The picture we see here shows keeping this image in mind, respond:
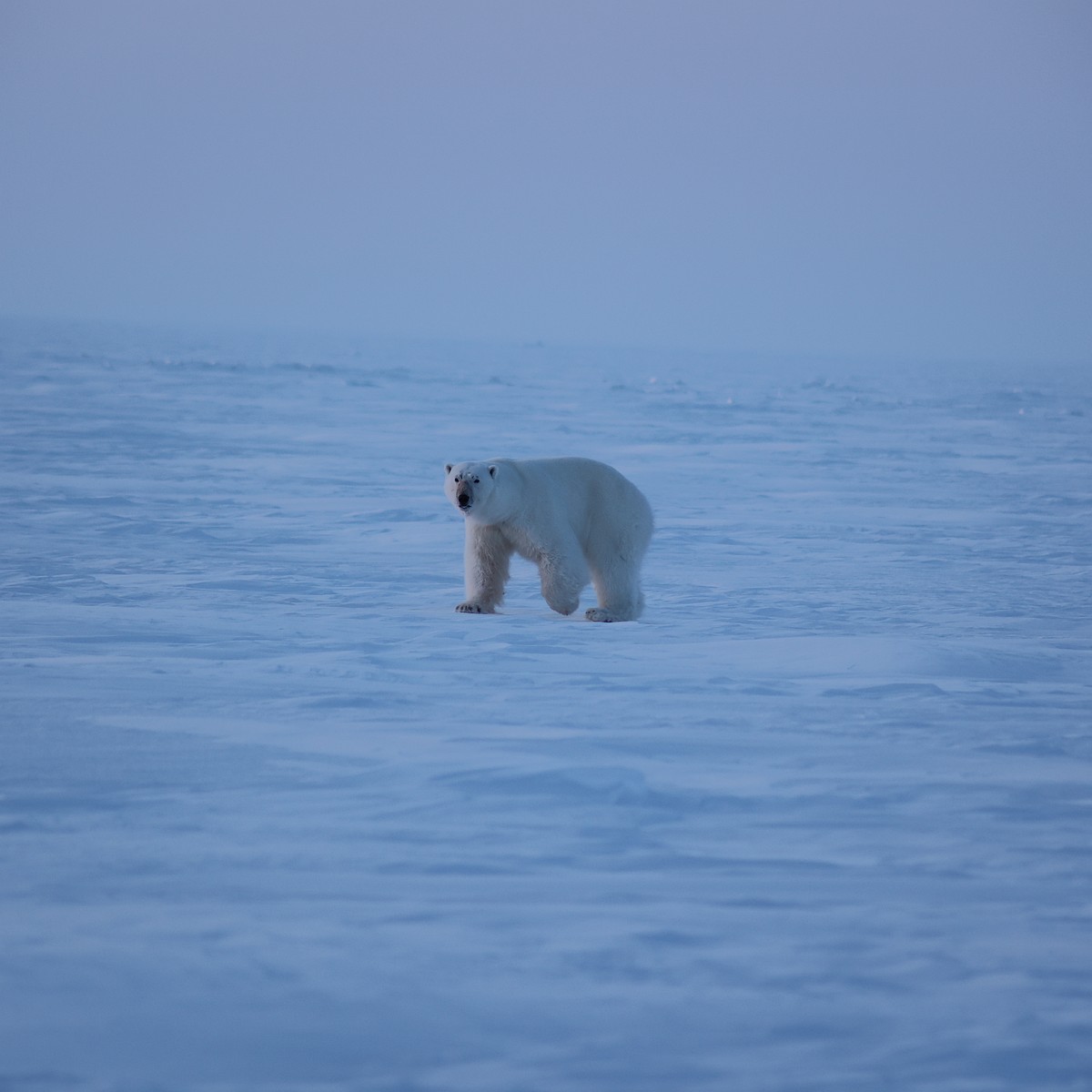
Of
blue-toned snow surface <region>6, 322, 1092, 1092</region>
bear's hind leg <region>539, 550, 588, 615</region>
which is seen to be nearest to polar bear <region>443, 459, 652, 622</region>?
bear's hind leg <region>539, 550, 588, 615</region>

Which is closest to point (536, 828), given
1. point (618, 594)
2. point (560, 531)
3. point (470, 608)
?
point (560, 531)

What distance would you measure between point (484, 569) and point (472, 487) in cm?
53

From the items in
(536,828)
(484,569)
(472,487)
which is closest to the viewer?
(536,828)

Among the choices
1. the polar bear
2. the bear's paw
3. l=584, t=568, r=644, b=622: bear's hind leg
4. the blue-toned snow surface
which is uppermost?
the polar bear

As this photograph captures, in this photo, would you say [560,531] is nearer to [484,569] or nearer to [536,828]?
[484,569]

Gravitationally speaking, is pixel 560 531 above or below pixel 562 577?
above

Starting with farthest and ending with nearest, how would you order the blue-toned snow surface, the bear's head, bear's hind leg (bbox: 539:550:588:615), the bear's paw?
the bear's paw < bear's hind leg (bbox: 539:550:588:615) < the bear's head < the blue-toned snow surface

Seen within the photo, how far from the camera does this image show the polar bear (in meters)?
4.88

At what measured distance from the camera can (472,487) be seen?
4.71 m

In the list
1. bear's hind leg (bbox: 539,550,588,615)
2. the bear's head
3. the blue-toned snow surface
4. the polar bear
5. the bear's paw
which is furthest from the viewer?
the bear's paw

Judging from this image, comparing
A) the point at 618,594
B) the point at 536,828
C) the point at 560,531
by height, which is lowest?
the point at 536,828

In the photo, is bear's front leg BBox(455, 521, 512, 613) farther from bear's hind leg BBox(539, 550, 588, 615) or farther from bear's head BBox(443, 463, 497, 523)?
bear's head BBox(443, 463, 497, 523)

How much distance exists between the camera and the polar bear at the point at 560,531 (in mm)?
4883

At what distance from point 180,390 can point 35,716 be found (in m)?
20.2
